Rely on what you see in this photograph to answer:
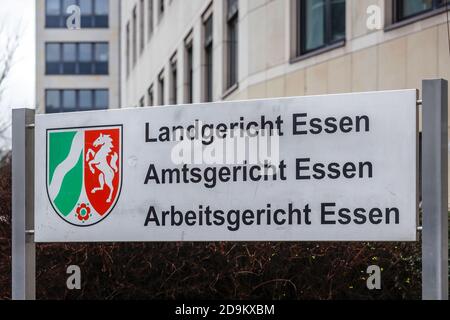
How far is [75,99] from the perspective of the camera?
67.9 m

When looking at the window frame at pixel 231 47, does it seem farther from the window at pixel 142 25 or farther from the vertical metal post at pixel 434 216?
the window at pixel 142 25

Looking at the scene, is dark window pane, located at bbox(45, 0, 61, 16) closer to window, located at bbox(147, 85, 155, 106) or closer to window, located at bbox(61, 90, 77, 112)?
window, located at bbox(61, 90, 77, 112)

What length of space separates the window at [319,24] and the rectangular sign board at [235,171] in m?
9.97

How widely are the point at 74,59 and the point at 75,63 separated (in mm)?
282

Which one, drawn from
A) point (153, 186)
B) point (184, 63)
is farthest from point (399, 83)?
point (184, 63)

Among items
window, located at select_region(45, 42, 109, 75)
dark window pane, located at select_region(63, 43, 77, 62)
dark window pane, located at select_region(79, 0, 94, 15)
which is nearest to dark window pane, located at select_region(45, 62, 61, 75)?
window, located at select_region(45, 42, 109, 75)

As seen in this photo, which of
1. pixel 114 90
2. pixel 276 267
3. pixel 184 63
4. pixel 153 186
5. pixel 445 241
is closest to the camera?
pixel 445 241

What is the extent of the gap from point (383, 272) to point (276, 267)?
826 millimetres

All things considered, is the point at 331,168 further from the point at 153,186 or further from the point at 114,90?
the point at 114,90

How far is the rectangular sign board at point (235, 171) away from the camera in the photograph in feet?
17.6

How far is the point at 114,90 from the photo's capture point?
66.9 meters

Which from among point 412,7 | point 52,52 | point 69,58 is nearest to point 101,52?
point 69,58

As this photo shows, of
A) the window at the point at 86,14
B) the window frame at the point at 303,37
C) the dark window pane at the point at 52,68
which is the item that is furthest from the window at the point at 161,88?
the dark window pane at the point at 52,68

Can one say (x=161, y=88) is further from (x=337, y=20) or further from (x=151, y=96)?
(x=337, y=20)
